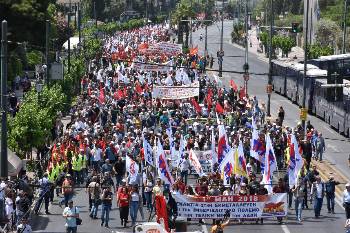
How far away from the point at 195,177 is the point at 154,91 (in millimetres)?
15745

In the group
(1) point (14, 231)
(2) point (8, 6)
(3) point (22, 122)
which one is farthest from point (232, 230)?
(2) point (8, 6)

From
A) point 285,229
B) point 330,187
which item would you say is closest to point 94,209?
point 285,229

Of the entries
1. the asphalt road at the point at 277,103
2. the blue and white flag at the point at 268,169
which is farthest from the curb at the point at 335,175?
the blue and white flag at the point at 268,169

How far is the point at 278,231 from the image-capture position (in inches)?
1189

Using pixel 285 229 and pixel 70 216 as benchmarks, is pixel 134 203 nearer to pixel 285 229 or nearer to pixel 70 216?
pixel 70 216

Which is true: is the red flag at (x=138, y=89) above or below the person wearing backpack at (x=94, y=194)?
above

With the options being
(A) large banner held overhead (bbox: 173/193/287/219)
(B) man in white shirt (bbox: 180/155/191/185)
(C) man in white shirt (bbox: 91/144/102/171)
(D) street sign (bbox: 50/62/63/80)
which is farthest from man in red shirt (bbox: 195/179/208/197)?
(D) street sign (bbox: 50/62/63/80)

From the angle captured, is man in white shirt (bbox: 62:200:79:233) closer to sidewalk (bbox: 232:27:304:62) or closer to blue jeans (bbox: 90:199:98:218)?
blue jeans (bbox: 90:199:98:218)

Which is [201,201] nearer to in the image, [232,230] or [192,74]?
[232,230]

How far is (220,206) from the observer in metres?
30.5

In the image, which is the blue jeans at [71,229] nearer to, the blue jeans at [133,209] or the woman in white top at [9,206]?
the woman in white top at [9,206]

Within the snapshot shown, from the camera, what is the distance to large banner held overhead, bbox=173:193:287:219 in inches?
1202

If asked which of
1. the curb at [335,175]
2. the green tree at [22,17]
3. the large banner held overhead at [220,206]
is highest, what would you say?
the green tree at [22,17]

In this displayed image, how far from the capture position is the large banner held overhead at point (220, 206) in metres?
30.5
